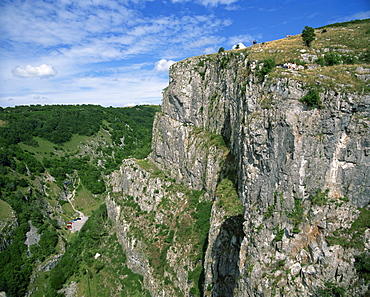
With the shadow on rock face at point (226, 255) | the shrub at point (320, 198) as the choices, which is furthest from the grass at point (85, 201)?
the shrub at point (320, 198)

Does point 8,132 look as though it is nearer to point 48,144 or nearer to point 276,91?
point 48,144

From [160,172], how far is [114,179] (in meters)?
16.7

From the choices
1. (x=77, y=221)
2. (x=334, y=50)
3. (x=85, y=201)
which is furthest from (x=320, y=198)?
(x=85, y=201)

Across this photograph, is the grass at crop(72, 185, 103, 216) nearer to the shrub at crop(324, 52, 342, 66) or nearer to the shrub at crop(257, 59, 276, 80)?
the shrub at crop(257, 59, 276, 80)

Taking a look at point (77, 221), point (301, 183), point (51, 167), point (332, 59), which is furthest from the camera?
point (51, 167)

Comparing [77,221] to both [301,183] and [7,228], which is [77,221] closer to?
[7,228]

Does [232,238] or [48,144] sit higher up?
[48,144]

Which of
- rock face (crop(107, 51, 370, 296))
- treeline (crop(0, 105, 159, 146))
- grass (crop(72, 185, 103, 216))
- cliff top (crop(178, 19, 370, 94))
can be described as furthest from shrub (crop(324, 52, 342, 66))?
treeline (crop(0, 105, 159, 146))

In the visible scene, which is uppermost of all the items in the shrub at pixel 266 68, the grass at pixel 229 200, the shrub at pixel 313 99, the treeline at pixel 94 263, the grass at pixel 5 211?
the shrub at pixel 266 68

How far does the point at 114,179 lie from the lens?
217ft

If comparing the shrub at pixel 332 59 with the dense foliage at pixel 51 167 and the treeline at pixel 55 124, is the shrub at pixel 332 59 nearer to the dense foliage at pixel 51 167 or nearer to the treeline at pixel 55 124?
the dense foliage at pixel 51 167

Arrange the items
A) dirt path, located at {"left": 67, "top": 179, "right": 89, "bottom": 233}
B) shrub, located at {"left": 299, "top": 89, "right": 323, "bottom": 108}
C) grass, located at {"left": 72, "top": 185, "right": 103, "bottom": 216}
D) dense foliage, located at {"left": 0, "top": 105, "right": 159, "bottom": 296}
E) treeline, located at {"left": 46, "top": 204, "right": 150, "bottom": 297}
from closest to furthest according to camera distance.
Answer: shrub, located at {"left": 299, "top": 89, "right": 323, "bottom": 108} → treeline, located at {"left": 46, "top": 204, "right": 150, "bottom": 297} → dense foliage, located at {"left": 0, "top": 105, "right": 159, "bottom": 296} → dirt path, located at {"left": 67, "top": 179, "right": 89, "bottom": 233} → grass, located at {"left": 72, "top": 185, "right": 103, "bottom": 216}

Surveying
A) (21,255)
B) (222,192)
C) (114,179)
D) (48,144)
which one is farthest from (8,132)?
(222,192)

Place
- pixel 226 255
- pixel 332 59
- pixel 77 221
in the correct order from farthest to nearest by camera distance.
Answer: pixel 77 221 → pixel 226 255 → pixel 332 59
